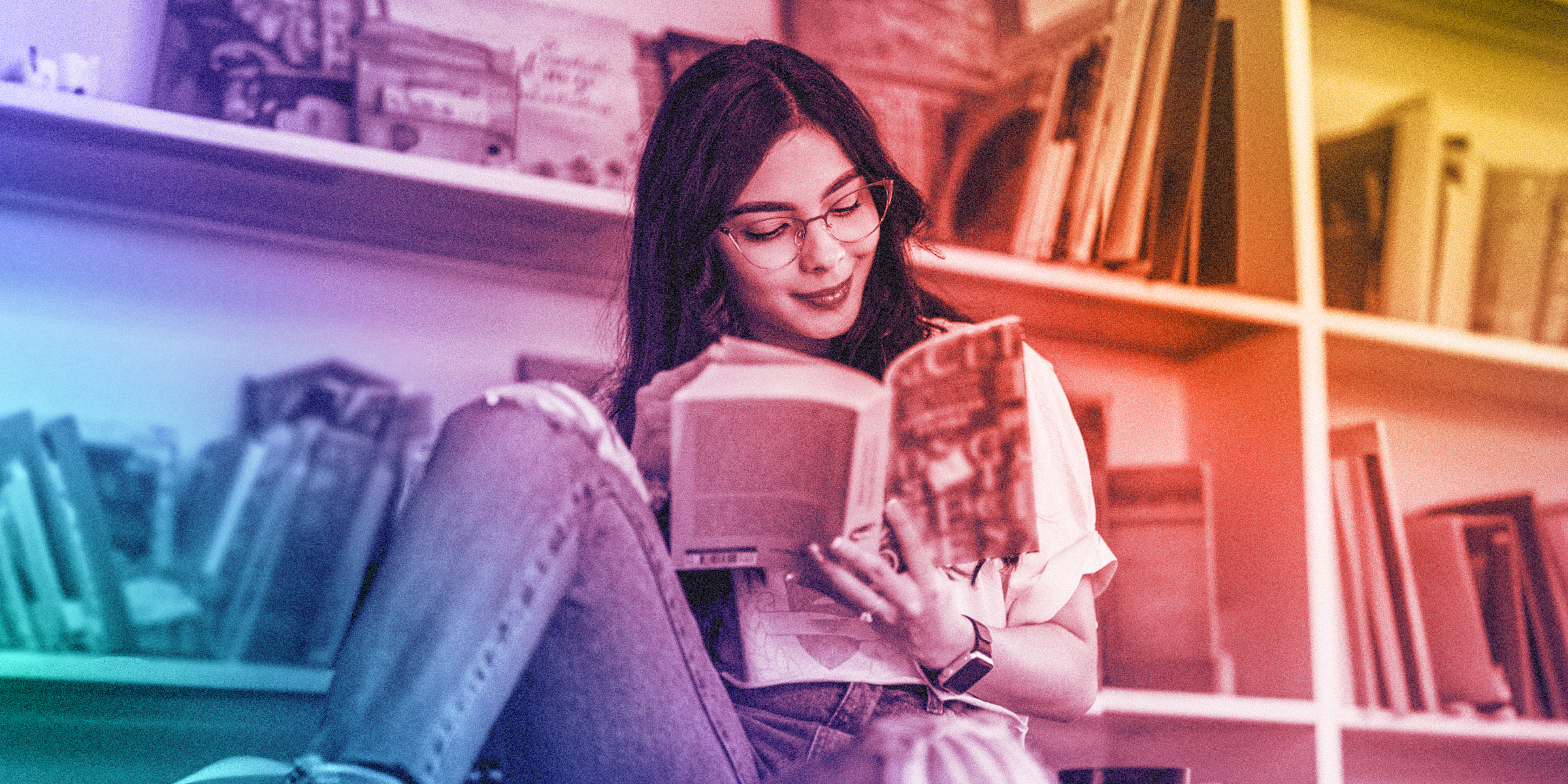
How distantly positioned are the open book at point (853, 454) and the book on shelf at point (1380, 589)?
2.51 ft

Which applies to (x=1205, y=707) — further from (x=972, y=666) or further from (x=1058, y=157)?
(x=1058, y=157)

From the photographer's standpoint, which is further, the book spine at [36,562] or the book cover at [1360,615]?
the book cover at [1360,615]

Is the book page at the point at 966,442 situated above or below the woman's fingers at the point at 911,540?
above

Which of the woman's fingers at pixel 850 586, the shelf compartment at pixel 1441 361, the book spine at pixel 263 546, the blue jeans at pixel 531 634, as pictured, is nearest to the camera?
the blue jeans at pixel 531 634

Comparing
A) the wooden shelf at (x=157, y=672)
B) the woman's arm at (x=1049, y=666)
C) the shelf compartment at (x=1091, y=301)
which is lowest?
the wooden shelf at (x=157, y=672)

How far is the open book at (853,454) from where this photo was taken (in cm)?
65

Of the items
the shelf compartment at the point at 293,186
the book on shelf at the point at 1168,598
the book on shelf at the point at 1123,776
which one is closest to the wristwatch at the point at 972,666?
the book on shelf at the point at 1123,776

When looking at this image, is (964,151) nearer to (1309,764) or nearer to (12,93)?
(1309,764)

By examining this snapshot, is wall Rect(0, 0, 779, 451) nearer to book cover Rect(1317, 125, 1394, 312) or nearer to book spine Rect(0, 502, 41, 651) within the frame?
book spine Rect(0, 502, 41, 651)

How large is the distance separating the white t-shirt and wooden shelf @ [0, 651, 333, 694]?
0.44 metres

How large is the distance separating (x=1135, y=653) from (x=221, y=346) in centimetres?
118

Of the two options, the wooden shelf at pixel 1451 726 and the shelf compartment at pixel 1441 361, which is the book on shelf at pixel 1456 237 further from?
the wooden shelf at pixel 1451 726

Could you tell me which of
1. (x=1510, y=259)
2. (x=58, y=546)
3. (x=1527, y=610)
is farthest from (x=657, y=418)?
(x=1510, y=259)

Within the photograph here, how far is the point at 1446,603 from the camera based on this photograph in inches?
48.3
